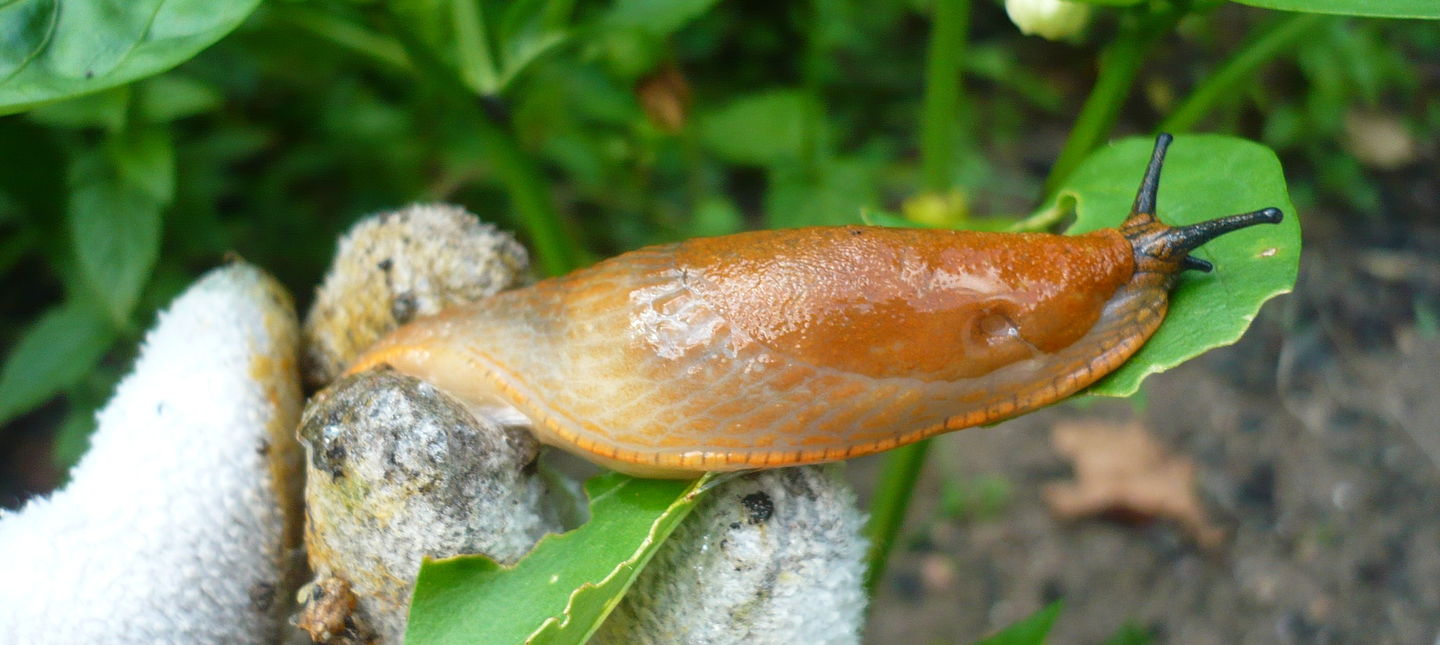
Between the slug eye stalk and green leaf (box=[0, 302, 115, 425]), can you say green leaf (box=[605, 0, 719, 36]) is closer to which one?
the slug eye stalk

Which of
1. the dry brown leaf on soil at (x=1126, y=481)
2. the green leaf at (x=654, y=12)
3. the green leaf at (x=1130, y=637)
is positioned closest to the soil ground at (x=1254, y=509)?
the dry brown leaf on soil at (x=1126, y=481)

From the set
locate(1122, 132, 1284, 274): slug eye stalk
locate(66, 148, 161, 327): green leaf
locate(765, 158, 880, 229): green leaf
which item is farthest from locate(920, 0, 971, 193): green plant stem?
locate(66, 148, 161, 327): green leaf

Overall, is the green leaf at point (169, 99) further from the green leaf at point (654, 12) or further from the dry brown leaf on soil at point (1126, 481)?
the dry brown leaf on soil at point (1126, 481)

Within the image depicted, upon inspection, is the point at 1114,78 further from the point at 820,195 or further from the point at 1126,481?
the point at 1126,481

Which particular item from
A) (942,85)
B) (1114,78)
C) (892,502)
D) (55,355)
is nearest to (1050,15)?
(1114,78)

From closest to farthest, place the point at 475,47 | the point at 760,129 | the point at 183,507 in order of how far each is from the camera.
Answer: the point at 183,507 < the point at 475,47 < the point at 760,129
